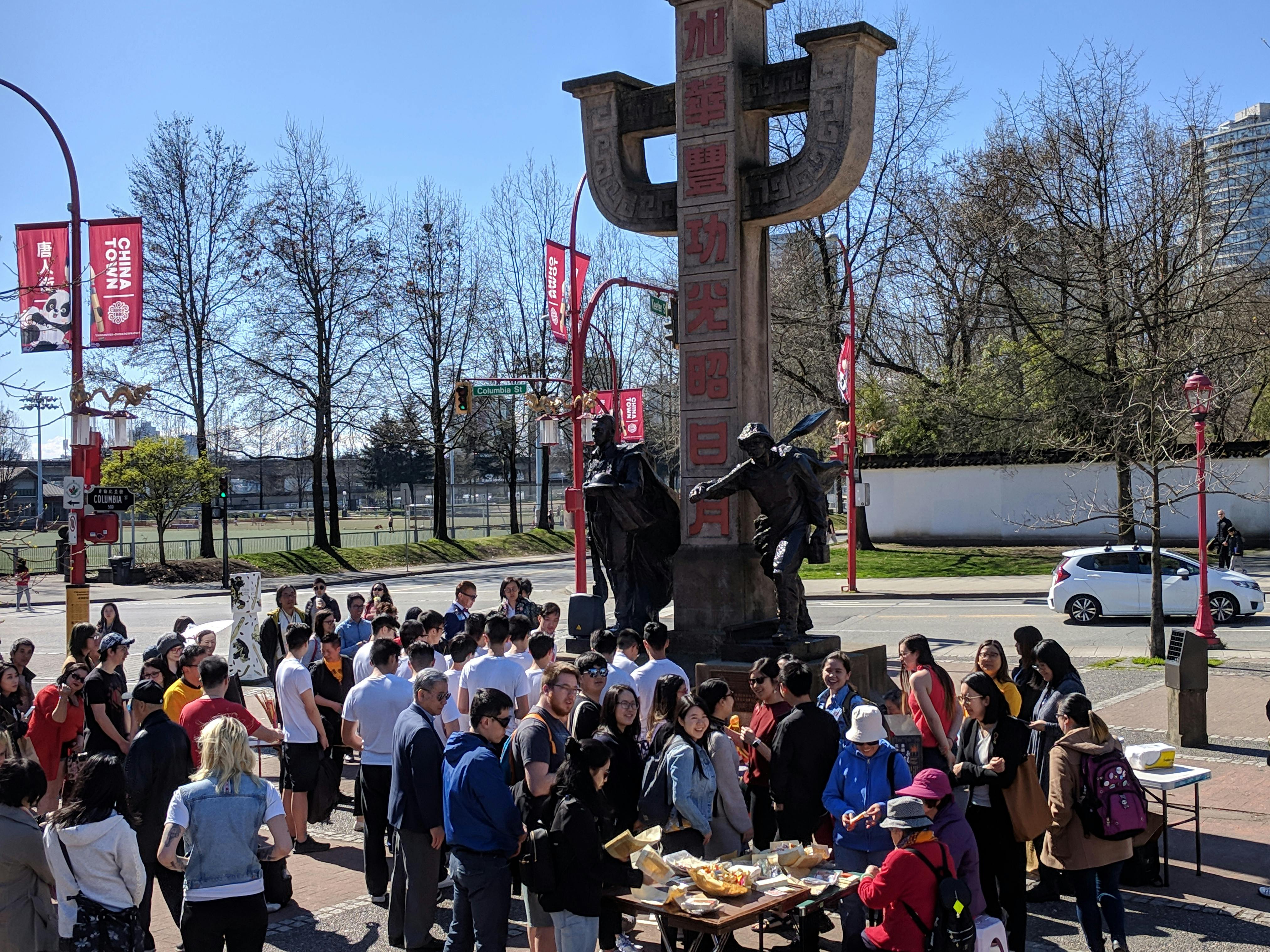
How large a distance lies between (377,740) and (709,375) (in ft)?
22.1

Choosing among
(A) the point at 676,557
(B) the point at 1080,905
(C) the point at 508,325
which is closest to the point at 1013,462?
(C) the point at 508,325

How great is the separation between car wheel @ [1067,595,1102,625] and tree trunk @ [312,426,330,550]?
2947 centimetres

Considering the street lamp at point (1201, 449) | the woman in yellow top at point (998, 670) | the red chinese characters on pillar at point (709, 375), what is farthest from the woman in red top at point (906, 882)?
the street lamp at point (1201, 449)

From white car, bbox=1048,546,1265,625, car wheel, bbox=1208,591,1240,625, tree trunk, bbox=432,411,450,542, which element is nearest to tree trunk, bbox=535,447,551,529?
tree trunk, bbox=432,411,450,542

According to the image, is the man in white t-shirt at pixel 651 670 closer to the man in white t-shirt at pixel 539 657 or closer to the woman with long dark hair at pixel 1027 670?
the man in white t-shirt at pixel 539 657

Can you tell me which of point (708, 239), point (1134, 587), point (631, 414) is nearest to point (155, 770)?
point (708, 239)

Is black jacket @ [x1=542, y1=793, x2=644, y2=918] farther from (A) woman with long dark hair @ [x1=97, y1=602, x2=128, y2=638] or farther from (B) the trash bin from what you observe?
(B) the trash bin

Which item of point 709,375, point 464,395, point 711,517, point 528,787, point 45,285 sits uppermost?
point 45,285

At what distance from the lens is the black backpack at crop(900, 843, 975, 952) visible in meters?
5.03

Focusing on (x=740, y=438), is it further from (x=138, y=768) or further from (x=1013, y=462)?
(x=1013, y=462)

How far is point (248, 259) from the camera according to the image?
4253 centimetres

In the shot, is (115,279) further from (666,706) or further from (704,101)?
(666,706)

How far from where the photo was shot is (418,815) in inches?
267

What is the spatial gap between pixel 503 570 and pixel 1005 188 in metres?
22.3
